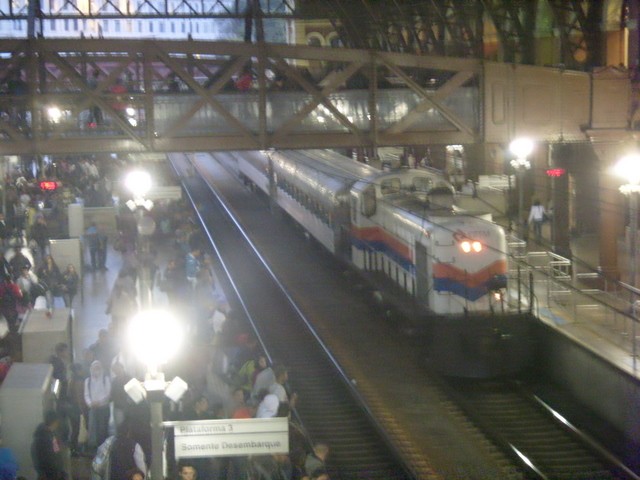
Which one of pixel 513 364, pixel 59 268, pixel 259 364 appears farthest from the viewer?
pixel 59 268

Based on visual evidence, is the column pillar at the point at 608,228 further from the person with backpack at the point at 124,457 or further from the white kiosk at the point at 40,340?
the person with backpack at the point at 124,457

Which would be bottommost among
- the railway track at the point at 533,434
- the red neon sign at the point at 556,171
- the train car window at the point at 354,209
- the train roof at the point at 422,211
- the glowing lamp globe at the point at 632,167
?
the railway track at the point at 533,434

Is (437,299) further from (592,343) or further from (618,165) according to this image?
(618,165)

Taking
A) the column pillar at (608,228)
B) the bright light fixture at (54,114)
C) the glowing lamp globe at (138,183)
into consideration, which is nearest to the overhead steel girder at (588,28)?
the column pillar at (608,228)

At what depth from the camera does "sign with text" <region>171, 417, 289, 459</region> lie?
10.5 m

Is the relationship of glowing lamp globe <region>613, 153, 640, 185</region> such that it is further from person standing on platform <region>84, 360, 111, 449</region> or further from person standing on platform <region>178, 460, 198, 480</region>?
person standing on platform <region>178, 460, 198, 480</region>

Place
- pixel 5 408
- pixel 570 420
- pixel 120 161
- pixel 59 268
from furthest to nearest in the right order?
pixel 120 161 → pixel 59 268 → pixel 570 420 → pixel 5 408

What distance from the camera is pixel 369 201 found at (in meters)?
22.5

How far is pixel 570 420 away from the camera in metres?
17.1

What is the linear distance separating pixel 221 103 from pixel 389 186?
5498mm

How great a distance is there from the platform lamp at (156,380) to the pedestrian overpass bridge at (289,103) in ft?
18.4

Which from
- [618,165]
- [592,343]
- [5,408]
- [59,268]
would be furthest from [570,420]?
[59,268]

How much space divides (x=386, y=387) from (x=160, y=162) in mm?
33519

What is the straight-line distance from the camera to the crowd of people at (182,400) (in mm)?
11477
